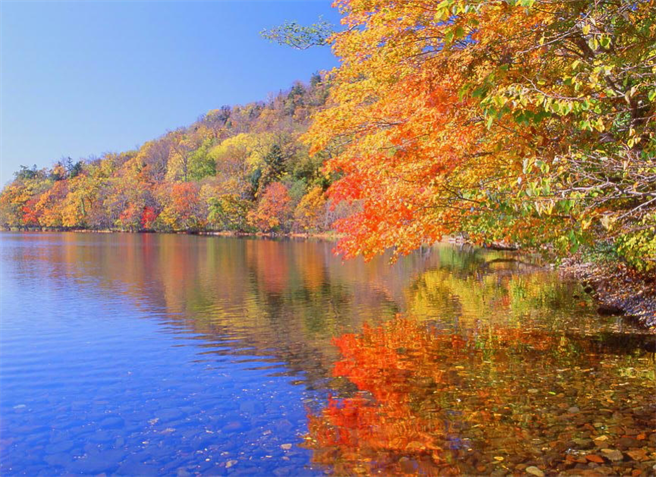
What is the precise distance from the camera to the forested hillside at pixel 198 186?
91.6 m

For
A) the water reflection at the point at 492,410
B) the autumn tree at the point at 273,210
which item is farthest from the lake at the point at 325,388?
the autumn tree at the point at 273,210

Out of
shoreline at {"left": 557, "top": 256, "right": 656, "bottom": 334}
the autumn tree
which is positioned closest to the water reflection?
shoreline at {"left": 557, "top": 256, "right": 656, "bottom": 334}

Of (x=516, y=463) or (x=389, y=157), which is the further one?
(x=389, y=157)

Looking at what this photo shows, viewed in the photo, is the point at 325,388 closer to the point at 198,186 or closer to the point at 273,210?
the point at 273,210

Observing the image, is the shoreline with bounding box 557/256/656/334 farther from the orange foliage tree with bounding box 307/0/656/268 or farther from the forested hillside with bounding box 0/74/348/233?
the forested hillside with bounding box 0/74/348/233

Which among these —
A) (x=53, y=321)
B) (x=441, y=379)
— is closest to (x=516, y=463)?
(x=441, y=379)

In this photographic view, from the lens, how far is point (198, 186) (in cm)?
10788

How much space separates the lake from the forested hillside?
2015 inches

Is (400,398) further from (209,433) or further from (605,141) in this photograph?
(605,141)

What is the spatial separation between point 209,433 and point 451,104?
6726mm

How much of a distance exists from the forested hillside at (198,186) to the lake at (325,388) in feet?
168

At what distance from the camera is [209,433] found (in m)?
7.58

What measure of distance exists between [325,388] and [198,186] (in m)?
103

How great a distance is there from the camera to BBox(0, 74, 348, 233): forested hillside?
300ft
